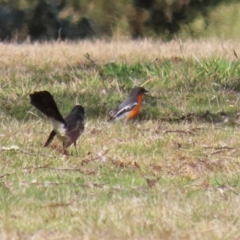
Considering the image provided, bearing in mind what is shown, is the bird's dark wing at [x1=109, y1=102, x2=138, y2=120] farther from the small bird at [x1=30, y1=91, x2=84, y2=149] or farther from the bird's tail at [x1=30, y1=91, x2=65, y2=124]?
the bird's tail at [x1=30, y1=91, x2=65, y2=124]

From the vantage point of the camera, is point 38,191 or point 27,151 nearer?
point 38,191

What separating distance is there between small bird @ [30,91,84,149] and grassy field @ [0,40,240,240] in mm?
141

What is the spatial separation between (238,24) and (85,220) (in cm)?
1908

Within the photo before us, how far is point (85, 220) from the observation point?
Result: 181 inches

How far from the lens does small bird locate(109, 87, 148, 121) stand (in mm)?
8775

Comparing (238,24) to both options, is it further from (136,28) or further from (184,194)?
(184,194)

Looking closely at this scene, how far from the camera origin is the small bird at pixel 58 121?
251 inches

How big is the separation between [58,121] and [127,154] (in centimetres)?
62

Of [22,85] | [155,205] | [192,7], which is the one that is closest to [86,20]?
[192,7]

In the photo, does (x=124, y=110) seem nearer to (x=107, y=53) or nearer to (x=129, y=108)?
(x=129, y=108)

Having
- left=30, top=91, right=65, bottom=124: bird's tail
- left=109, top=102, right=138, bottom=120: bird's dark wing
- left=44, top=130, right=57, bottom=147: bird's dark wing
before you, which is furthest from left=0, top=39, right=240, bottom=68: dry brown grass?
left=30, top=91, right=65, bottom=124: bird's tail

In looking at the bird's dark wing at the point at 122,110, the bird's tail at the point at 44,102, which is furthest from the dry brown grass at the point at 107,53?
the bird's tail at the point at 44,102

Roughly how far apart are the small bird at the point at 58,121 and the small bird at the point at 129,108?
6.00 ft

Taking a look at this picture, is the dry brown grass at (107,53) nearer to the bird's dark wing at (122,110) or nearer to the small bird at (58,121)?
the bird's dark wing at (122,110)
